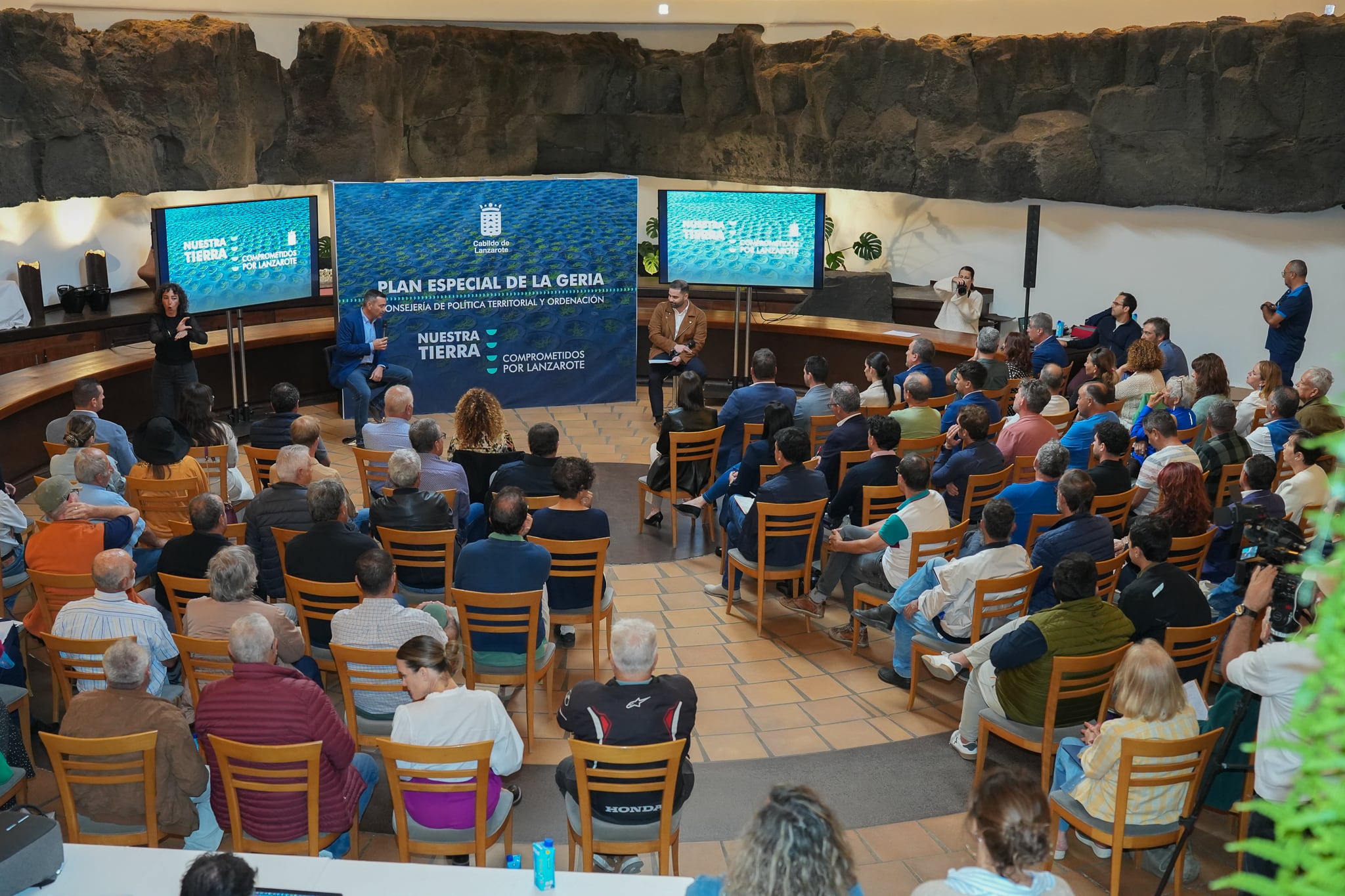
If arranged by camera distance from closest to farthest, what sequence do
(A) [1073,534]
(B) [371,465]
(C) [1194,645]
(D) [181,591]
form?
(C) [1194,645]
(D) [181,591]
(A) [1073,534]
(B) [371,465]

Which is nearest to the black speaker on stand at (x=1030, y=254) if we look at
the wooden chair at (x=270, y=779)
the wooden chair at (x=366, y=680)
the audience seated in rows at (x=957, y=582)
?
the audience seated in rows at (x=957, y=582)

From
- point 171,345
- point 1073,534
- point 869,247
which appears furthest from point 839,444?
point 869,247

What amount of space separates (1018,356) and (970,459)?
2.59 metres

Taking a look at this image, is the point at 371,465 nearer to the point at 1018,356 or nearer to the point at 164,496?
the point at 164,496

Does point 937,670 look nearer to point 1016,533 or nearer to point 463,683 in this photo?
point 1016,533

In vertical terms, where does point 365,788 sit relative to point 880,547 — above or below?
below

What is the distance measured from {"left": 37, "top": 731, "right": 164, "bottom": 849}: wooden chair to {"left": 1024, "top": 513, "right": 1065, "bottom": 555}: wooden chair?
401cm

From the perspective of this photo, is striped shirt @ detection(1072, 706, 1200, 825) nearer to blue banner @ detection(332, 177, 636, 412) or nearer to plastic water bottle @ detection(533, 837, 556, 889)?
plastic water bottle @ detection(533, 837, 556, 889)

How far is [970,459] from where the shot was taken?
6.55 m

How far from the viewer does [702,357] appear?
12.0m

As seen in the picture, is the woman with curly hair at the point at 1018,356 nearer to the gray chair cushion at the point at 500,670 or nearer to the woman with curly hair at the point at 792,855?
the gray chair cushion at the point at 500,670

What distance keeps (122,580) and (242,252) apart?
5.69 meters

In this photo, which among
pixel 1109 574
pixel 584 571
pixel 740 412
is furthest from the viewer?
pixel 740 412

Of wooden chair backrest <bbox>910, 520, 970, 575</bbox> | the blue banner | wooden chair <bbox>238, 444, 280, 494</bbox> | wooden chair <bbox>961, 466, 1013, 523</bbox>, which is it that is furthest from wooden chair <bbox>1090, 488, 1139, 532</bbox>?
the blue banner
